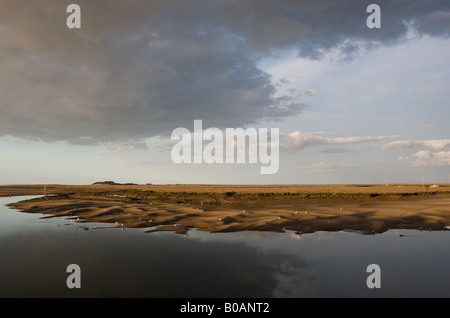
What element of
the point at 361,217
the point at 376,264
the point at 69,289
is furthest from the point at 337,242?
the point at 69,289

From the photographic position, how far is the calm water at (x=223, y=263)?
50.9 feet

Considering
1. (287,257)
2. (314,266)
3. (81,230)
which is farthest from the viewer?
(81,230)

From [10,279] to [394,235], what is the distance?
106 ft

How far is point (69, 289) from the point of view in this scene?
15711 millimetres

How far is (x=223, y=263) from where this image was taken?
20188 millimetres

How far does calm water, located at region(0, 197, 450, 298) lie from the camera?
15508mm

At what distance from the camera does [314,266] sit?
19.5m
